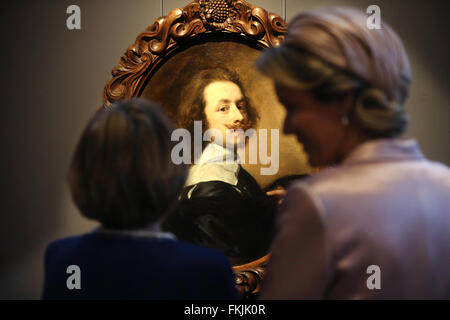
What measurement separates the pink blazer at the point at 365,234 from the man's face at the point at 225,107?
4.16 feet

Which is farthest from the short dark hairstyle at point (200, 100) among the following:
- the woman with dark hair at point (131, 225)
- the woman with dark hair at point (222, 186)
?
the woman with dark hair at point (131, 225)

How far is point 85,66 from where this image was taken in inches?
88.9

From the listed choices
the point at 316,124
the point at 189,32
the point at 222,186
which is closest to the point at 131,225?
the point at 316,124

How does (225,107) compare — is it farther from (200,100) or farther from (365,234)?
(365,234)

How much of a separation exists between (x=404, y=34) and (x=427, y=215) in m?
1.66

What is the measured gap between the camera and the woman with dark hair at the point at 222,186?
6.82 ft

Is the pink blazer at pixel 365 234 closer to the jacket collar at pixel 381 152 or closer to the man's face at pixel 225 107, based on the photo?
the jacket collar at pixel 381 152

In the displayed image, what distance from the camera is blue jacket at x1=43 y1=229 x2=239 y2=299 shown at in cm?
95

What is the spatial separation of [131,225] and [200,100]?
1.23m

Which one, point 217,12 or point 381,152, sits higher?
point 217,12

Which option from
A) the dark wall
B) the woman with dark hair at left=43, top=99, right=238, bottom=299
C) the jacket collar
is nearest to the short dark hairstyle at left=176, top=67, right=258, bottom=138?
the dark wall

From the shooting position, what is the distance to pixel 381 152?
0.89m
